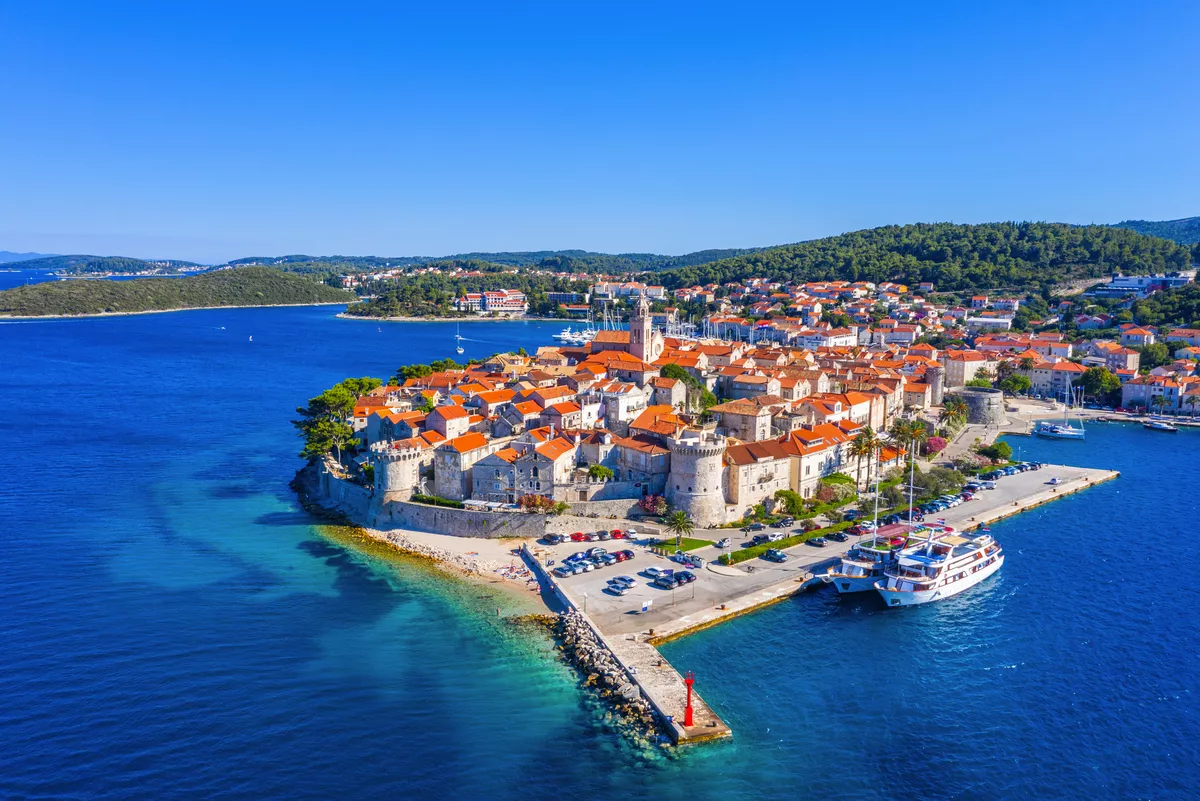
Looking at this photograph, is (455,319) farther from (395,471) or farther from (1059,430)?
(395,471)

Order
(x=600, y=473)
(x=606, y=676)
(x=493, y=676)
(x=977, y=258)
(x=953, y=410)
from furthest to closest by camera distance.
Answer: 1. (x=977, y=258)
2. (x=953, y=410)
3. (x=600, y=473)
4. (x=493, y=676)
5. (x=606, y=676)

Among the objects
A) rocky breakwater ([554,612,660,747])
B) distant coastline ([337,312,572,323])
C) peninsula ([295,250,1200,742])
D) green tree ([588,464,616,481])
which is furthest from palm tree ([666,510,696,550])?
distant coastline ([337,312,572,323])

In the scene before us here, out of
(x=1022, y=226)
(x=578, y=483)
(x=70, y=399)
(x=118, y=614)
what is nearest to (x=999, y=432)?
(x=578, y=483)

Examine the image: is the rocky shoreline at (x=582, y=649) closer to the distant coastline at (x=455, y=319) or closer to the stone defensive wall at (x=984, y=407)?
the stone defensive wall at (x=984, y=407)

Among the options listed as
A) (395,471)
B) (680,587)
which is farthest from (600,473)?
(395,471)

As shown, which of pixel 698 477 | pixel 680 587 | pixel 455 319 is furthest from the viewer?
→ pixel 455 319

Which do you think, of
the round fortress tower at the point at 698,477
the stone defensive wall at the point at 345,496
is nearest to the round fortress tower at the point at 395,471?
the stone defensive wall at the point at 345,496
